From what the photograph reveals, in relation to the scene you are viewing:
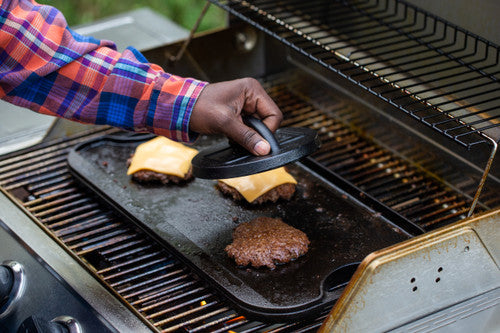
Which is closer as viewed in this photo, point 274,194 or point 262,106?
point 262,106

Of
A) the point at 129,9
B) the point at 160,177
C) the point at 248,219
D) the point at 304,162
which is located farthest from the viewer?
the point at 129,9

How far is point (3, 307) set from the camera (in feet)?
6.10

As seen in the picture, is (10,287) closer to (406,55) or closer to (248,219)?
(248,219)

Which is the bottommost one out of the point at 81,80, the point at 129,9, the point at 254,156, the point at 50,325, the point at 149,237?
the point at 129,9

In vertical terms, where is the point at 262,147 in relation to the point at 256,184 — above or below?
above

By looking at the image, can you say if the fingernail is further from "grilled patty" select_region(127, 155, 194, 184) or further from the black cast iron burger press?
"grilled patty" select_region(127, 155, 194, 184)

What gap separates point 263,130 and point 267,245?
31 centimetres

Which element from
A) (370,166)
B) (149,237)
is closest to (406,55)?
(370,166)

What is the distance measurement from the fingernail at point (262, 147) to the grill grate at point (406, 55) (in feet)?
1.02

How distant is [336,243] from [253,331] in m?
0.37

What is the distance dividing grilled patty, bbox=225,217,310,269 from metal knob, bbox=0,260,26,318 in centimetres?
55

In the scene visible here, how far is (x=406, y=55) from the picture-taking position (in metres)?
2.20

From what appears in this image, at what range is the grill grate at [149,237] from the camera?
1890mm

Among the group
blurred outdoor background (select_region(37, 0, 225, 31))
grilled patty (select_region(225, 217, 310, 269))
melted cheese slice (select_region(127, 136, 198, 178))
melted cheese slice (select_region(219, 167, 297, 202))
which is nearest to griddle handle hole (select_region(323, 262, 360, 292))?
grilled patty (select_region(225, 217, 310, 269))
